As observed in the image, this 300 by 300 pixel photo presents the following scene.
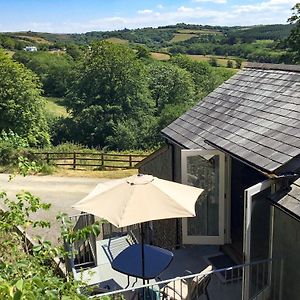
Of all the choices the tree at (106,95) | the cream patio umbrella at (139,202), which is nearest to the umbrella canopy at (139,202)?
the cream patio umbrella at (139,202)

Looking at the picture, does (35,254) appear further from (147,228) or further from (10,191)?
→ (10,191)

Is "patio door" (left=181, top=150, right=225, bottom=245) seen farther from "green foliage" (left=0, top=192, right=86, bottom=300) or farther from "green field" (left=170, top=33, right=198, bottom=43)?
"green field" (left=170, top=33, right=198, bottom=43)

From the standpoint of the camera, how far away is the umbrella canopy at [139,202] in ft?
21.4

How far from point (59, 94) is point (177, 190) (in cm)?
7432

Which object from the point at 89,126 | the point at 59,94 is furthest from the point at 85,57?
the point at 59,94

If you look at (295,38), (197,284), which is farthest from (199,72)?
(197,284)

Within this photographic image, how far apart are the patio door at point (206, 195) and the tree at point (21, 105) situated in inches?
955

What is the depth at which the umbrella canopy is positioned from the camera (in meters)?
6.53

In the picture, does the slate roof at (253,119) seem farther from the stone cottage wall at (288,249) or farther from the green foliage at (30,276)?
the green foliage at (30,276)

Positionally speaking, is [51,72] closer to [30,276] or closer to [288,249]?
[288,249]

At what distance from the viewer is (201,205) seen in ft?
29.8

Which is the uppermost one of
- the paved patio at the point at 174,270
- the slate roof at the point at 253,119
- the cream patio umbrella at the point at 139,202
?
the slate roof at the point at 253,119

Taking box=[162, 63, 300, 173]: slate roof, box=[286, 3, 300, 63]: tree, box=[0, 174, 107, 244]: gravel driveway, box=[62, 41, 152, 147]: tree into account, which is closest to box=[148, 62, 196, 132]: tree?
box=[62, 41, 152, 147]: tree

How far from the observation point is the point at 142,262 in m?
7.19
